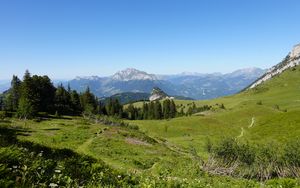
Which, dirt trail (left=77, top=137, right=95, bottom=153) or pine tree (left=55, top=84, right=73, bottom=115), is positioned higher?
pine tree (left=55, top=84, right=73, bottom=115)

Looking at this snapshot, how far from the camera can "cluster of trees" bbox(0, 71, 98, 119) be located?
10130 cm

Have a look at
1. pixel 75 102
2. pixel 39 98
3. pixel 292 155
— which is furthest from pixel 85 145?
pixel 75 102

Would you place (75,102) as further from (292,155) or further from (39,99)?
(292,155)

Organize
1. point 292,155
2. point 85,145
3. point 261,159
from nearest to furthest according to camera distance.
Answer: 1. point 292,155
2. point 261,159
3. point 85,145

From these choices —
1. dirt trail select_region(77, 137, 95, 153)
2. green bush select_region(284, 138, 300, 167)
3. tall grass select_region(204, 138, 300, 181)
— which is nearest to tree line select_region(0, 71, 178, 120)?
dirt trail select_region(77, 137, 95, 153)

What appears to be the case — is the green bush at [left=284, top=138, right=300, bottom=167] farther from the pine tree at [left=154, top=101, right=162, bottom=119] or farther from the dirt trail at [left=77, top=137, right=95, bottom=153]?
the pine tree at [left=154, top=101, right=162, bottom=119]

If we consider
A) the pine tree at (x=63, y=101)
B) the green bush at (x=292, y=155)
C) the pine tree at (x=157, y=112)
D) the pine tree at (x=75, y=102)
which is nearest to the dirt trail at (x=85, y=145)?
the green bush at (x=292, y=155)

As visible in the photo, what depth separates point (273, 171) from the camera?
4675 cm

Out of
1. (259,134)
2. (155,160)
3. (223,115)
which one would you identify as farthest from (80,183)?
(223,115)

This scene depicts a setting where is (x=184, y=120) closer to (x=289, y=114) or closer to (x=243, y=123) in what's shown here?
(x=243, y=123)

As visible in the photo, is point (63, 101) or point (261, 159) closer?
point (261, 159)

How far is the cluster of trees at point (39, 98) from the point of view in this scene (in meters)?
101

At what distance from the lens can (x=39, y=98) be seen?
111m

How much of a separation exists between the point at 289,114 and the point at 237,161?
8568cm
